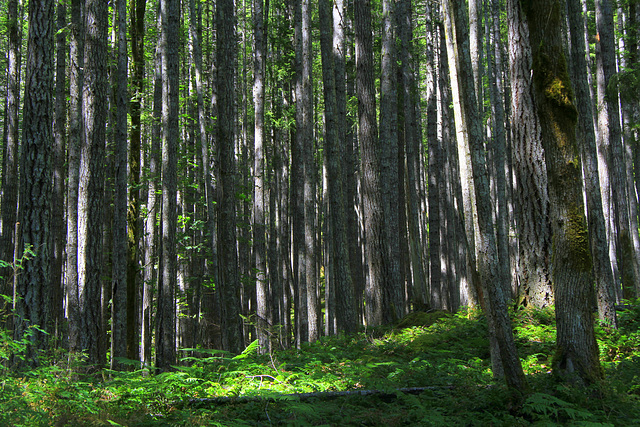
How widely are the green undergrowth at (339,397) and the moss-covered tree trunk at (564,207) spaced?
0.34 metres

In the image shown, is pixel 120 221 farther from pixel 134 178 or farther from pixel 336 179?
pixel 336 179

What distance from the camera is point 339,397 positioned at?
5.07 m

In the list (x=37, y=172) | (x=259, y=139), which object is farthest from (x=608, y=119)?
(x=37, y=172)

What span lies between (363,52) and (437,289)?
31.7ft

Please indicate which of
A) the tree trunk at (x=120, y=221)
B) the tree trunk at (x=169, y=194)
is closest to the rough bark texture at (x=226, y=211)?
the tree trunk at (x=169, y=194)

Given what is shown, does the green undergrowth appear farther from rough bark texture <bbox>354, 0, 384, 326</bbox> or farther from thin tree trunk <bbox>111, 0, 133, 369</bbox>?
thin tree trunk <bbox>111, 0, 133, 369</bbox>

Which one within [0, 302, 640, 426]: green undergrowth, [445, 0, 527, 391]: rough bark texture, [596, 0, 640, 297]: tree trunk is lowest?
[0, 302, 640, 426]: green undergrowth

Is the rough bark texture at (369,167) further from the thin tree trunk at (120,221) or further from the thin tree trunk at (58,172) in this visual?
the thin tree trunk at (58,172)

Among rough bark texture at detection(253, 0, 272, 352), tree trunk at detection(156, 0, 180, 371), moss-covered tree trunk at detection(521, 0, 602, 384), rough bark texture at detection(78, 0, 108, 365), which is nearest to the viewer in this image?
moss-covered tree trunk at detection(521, 0, 602, 384)

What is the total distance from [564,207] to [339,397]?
3.44 m

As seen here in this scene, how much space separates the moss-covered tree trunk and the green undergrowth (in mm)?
337

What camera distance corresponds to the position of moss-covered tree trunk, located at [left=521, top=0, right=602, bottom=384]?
4961 mm

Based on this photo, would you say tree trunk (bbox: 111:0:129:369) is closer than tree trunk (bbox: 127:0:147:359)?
Yes

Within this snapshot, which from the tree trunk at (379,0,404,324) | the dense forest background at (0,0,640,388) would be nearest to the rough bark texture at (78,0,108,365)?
the dense forest background at (0,0,640,388)
